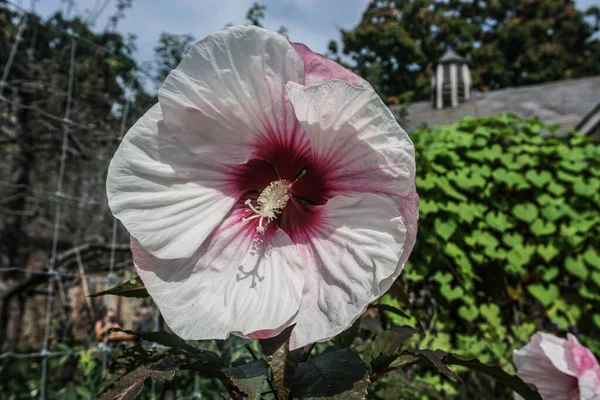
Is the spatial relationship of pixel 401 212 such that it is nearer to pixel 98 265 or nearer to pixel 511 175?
pixel 511 175

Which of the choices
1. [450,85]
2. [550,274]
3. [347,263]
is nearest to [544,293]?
[550,274]

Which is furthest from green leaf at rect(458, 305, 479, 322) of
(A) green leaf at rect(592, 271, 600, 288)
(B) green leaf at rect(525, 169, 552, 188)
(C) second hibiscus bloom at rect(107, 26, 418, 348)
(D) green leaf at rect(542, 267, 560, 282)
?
(C) second hibiscus bloom at rect(107, 26, 418, 348)

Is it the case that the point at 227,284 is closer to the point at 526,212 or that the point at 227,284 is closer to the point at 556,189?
the point at 526,212

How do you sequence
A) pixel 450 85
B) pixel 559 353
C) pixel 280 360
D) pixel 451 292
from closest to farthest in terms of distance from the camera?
1. pixel 280 360
2. pixel 559 353
3. pixel 451 292
4. pixel 450 85

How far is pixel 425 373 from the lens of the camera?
118 inches

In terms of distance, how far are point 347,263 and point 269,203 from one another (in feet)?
0.60

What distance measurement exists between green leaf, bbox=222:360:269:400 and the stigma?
0.19 m

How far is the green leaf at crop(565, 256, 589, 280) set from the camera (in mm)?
3264

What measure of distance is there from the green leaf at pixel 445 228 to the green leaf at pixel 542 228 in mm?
573

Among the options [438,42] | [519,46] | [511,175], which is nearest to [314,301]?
[511,175]

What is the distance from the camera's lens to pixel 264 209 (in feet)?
2.48

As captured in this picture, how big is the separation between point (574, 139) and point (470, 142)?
0.77m

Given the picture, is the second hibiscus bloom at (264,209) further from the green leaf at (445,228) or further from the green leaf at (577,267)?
the green leaf at (577,267)

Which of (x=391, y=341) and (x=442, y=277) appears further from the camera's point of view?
(x=442, y=277)
